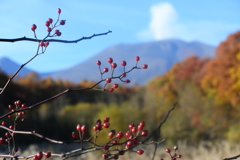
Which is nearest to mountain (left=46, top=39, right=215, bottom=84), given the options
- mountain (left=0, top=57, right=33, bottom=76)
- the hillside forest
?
mountain (left=0, top=57, right=33, bottom=76)

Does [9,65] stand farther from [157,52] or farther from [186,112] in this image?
[157,52]

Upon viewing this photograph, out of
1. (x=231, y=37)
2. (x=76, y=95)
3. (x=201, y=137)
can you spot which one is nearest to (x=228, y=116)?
(x=201, y=137)

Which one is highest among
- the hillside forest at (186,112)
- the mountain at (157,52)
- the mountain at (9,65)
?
the mountain at (157,52)

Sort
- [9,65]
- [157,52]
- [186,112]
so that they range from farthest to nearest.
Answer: [157,52] < [186,112] < [9,65]

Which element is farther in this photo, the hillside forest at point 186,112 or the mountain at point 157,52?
the mountain at point 157,52

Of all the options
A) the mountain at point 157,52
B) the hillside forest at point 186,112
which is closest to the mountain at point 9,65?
the hillside forest at point 186,112

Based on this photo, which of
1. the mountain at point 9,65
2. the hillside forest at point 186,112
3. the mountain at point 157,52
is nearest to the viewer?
the mountain at point 9,65

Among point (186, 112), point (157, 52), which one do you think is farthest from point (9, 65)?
point (157, 52)

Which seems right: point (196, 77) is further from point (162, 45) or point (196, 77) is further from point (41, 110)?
point (162, 45)

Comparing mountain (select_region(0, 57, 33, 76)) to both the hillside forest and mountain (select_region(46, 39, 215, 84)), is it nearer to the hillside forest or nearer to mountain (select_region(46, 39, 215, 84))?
the hillside forest

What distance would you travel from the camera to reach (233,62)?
16500mm

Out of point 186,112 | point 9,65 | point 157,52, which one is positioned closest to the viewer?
point 9,65

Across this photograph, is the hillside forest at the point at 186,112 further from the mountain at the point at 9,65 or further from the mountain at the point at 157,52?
the mountain at the point at 157,52

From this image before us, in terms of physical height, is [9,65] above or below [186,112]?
above
